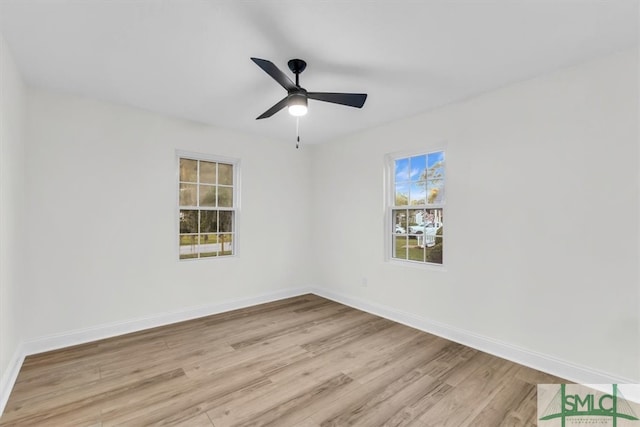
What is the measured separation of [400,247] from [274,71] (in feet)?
9.09

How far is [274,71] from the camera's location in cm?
210

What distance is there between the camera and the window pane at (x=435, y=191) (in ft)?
11.5

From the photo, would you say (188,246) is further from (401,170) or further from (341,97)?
(401,170)

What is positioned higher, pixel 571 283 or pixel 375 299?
pixel 571 283

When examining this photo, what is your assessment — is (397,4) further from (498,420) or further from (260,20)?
(498,420)

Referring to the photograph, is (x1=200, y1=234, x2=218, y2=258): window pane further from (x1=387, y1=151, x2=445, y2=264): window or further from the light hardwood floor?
(x1=387, y1=151, x2=445, y2=264): window

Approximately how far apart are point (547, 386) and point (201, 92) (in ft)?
13.5

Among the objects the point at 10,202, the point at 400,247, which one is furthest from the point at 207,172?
the point at 400,247

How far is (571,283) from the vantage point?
252cm

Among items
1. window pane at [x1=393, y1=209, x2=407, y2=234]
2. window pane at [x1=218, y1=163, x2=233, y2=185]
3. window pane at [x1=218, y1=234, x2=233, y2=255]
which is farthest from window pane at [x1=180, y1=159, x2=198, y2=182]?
window pane at [x1=393, y1=209, x2=407, y2=234]

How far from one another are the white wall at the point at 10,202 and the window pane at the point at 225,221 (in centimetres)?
205

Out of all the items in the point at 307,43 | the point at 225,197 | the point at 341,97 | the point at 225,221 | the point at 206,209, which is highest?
the point at 307,43

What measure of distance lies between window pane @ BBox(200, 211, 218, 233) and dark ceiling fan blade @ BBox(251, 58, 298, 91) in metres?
2.47

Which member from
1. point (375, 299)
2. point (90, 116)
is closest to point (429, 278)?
point (375, 299)
